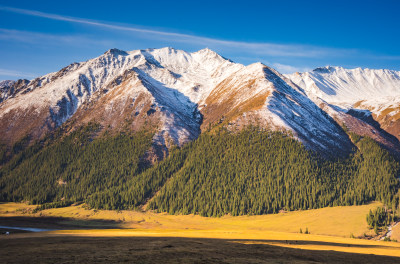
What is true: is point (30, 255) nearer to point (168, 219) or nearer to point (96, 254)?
point (96, 254)

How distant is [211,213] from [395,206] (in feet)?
378

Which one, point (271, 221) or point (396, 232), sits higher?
point (396, 232)

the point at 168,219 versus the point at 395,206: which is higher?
the point at 395,206

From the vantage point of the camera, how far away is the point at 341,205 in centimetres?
18688

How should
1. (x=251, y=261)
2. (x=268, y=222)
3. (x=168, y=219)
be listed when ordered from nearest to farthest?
1. (x=251, y=261)
2. (x=268, y=222)
3. (x=168, y=219)

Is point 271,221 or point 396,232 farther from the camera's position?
point 271,221

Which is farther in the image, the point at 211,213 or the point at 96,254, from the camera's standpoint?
the point at 211,213

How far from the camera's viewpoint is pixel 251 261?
3525 cm

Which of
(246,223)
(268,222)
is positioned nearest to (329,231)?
(268,222)

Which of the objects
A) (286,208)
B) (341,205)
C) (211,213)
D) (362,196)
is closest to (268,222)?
(286,208)

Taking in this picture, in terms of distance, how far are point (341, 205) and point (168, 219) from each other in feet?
380

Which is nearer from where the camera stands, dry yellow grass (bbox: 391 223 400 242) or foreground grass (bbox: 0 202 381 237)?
dry yellow grass (bbox: 391 223 400 242)

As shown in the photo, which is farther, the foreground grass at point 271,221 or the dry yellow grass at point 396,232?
the foreground grass at point 271,221

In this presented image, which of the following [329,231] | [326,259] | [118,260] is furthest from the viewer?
[329,231]
